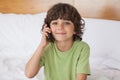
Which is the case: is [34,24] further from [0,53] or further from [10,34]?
[0,53]

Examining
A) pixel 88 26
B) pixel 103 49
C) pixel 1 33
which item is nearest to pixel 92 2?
pixel 88 26

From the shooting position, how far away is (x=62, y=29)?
1089 mm

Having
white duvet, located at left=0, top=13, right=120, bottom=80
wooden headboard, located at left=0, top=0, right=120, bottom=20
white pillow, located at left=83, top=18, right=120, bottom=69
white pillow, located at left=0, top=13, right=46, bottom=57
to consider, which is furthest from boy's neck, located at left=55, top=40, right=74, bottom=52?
wooden headboard, located at left=0, top=0, right=120, bottom=20

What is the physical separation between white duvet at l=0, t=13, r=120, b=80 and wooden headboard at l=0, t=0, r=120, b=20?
0.56 feet

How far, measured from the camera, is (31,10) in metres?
2.13

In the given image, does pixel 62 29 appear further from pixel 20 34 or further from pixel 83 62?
pixel 20 34

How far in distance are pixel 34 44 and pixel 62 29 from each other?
0.77m

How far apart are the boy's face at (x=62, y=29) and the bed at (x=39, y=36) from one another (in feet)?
1.33

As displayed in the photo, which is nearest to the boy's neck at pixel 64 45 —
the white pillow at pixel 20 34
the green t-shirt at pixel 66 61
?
the green t-shirt at pixel 66 61

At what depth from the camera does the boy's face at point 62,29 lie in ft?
3.59

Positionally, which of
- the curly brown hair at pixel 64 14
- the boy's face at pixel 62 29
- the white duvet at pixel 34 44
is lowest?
the white duvet at pixel 34 44

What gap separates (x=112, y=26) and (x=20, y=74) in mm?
765

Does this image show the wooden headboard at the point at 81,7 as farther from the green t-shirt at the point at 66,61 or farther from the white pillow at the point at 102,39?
the green t-shirt at the point at 66,61

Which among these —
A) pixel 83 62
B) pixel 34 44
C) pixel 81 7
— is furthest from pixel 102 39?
pixel 83 62
